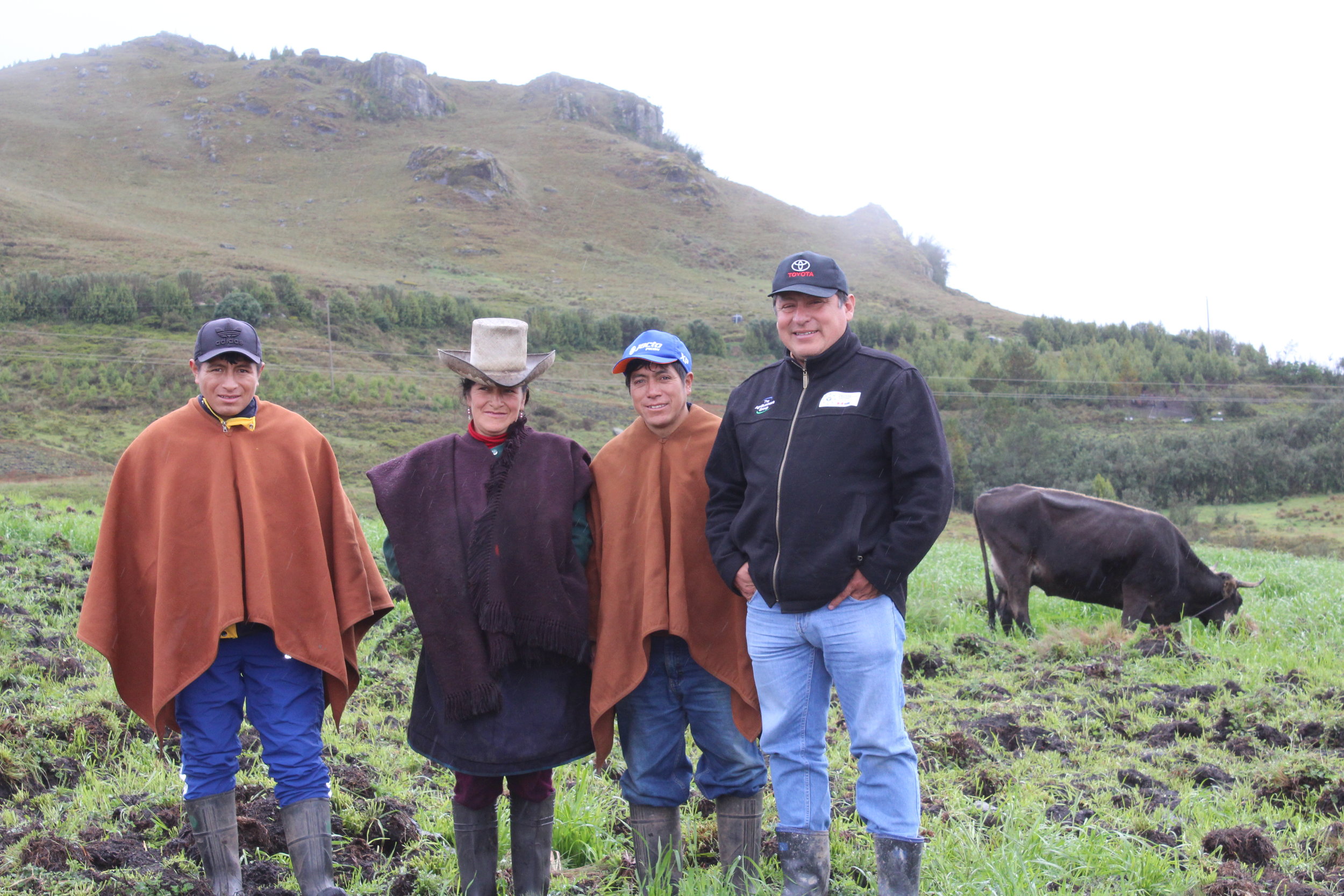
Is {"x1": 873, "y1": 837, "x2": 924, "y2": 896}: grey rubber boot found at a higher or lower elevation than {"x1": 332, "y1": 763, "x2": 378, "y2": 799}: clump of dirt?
higher

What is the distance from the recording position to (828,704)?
3141 millimetres

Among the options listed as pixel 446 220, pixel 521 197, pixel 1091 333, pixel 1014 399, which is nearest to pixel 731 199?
pixel 521 197

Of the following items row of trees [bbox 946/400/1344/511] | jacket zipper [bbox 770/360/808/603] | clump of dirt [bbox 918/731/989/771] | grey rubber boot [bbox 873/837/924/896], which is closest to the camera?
grey rubber boot [bbox 873/837/924/896]

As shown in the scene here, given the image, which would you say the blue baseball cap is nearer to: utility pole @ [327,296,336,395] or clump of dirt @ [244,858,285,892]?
clump of dirt @ [244,858,285,892]

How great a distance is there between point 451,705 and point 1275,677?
20.6 ft

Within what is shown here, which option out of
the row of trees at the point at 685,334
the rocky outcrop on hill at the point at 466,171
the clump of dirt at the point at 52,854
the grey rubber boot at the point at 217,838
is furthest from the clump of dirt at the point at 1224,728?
the rocky outcrop on hill at the point at 466,171

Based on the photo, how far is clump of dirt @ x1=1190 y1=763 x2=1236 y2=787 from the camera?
473 centimetres

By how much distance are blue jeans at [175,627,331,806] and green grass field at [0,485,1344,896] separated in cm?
44

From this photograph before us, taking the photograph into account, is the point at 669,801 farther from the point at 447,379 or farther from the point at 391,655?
the point at 447,379

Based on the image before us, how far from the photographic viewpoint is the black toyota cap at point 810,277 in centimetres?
311

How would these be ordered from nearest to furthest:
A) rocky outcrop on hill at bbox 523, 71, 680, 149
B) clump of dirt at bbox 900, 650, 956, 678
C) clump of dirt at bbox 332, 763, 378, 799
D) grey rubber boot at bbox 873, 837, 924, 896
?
grey rubber boot at bbox 873, 837, 924, 896 → clump of dirt at bbox 332, 763, 378, 799 → clump of dirt at bbox 900, 650, 956, 678 → rocky outcrop on hill at bbox 523, 71, 680, 149

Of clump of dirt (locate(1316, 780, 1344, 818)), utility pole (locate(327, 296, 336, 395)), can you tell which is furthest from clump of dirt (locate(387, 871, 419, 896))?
utility pole (locate(327, 296, 336, 395))

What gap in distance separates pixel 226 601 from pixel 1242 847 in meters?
3.91

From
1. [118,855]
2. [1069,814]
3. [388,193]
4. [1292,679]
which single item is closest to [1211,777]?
[1069,814]
